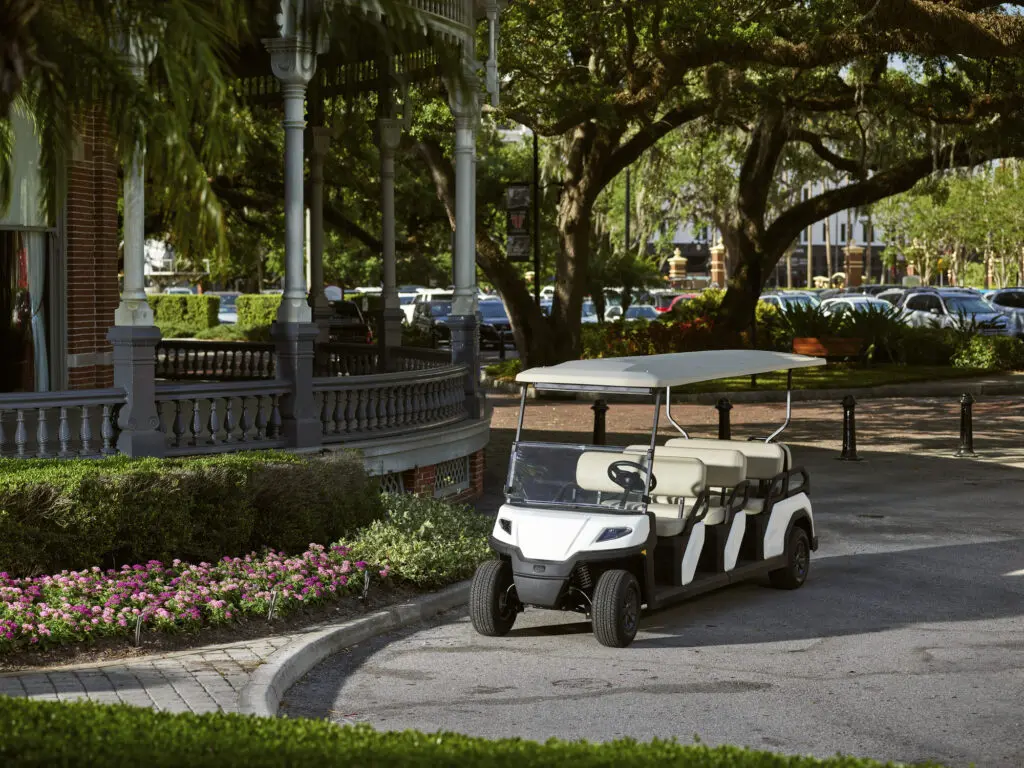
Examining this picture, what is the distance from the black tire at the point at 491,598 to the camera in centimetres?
1041

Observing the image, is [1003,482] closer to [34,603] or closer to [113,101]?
[34,603]

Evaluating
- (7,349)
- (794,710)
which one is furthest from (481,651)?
(7,349)

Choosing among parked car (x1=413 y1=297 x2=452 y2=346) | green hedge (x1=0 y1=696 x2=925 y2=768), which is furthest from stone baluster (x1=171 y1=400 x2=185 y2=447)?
parked car (x1=413 y1=297 x2=452 y2=346)

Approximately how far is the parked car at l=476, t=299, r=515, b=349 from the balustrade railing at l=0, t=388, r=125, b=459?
2998 cm

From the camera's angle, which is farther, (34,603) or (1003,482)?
(1003,482)

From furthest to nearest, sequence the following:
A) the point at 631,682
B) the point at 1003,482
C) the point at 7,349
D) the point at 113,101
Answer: the point at 1003,482 < the point at 7,349 < the point at 631,682 < the point at 113,101

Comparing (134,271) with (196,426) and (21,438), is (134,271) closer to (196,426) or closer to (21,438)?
(196,426)

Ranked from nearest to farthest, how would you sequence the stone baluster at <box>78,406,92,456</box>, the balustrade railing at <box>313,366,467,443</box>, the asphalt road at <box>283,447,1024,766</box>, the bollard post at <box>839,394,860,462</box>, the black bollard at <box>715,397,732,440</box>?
the asphalt road at <box>283,447,1024,766</box>
the stone baluster at <box>78,406,92,456</box>
the balustrade railing at <box>313,366,467,443</box>
the black bollard at <box>715,397,732,440</box>
the bollard post at <box>839,394,860,462</box>

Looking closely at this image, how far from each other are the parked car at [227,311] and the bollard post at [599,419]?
41.2 m

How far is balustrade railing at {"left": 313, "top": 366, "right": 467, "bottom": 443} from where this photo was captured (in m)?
14.9

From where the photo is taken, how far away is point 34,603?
9797mm

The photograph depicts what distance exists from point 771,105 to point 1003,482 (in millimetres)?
12393

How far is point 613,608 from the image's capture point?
32.8 feet

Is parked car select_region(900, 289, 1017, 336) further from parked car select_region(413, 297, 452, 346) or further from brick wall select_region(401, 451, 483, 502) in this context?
brick wall select_region(401, 451, 483, 502)
